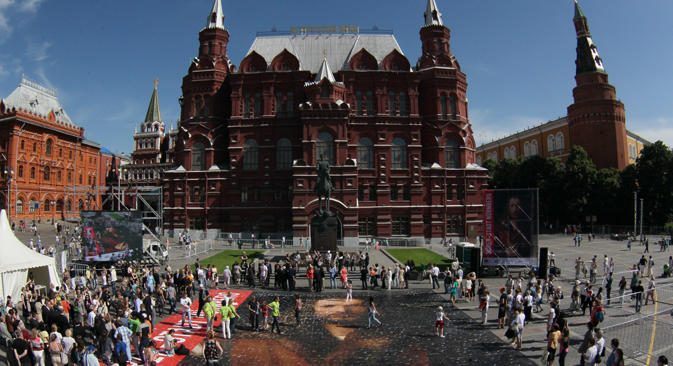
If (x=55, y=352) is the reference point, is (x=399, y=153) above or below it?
above

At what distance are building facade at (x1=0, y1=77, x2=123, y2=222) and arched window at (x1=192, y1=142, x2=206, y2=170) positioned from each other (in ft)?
41.8

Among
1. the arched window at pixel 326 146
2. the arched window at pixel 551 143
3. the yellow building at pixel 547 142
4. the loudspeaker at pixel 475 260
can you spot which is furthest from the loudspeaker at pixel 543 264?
the arched window at pixel 551 143

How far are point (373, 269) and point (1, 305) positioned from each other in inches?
688

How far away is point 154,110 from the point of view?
97.0 m

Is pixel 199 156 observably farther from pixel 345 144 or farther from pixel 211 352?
pixel 211 352

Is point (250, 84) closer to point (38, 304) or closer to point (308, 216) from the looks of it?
point (308, 216)

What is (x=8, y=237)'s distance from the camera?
19.7 metres

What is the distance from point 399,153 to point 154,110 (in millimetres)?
71442

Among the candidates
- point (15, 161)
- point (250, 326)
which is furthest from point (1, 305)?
point (15, 161)

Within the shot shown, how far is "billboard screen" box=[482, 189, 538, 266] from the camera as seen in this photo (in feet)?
88.5

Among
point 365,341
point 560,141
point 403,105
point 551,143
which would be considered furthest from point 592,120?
point 365,341

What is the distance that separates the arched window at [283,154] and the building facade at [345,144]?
0.39 ft

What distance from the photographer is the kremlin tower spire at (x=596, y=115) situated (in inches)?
2501

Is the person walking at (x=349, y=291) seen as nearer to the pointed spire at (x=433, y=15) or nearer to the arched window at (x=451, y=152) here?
the arched window at (x=451, y=152)
